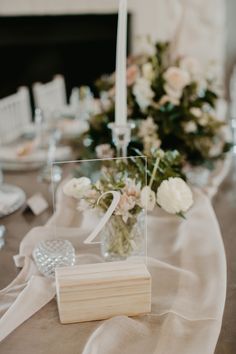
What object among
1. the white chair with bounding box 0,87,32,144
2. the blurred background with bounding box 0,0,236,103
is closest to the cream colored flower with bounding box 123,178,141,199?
the white chair with bounding box 0,87,32,144

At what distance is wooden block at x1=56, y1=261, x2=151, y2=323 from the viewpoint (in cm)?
98

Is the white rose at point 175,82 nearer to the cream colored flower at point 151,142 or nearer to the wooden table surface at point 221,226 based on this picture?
the cream colored flower at point 151,142

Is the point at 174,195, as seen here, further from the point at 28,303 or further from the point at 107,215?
the point at 28,303

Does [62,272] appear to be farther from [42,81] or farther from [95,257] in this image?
[42,81]

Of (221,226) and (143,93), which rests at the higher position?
(143,93)

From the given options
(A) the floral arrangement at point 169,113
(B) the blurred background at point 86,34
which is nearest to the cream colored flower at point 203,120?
(A) the floral arrangement at point 169,113

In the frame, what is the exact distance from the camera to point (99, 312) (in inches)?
39.1

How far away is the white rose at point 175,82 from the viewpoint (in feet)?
5.79

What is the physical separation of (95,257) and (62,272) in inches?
8.5

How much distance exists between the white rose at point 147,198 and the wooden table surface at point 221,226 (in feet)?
0.78

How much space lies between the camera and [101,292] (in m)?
0.99

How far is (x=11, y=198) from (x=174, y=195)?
657 mm

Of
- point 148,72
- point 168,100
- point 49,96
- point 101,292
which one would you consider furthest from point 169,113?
point 49,96

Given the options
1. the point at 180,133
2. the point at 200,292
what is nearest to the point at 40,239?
the point at 200,292
